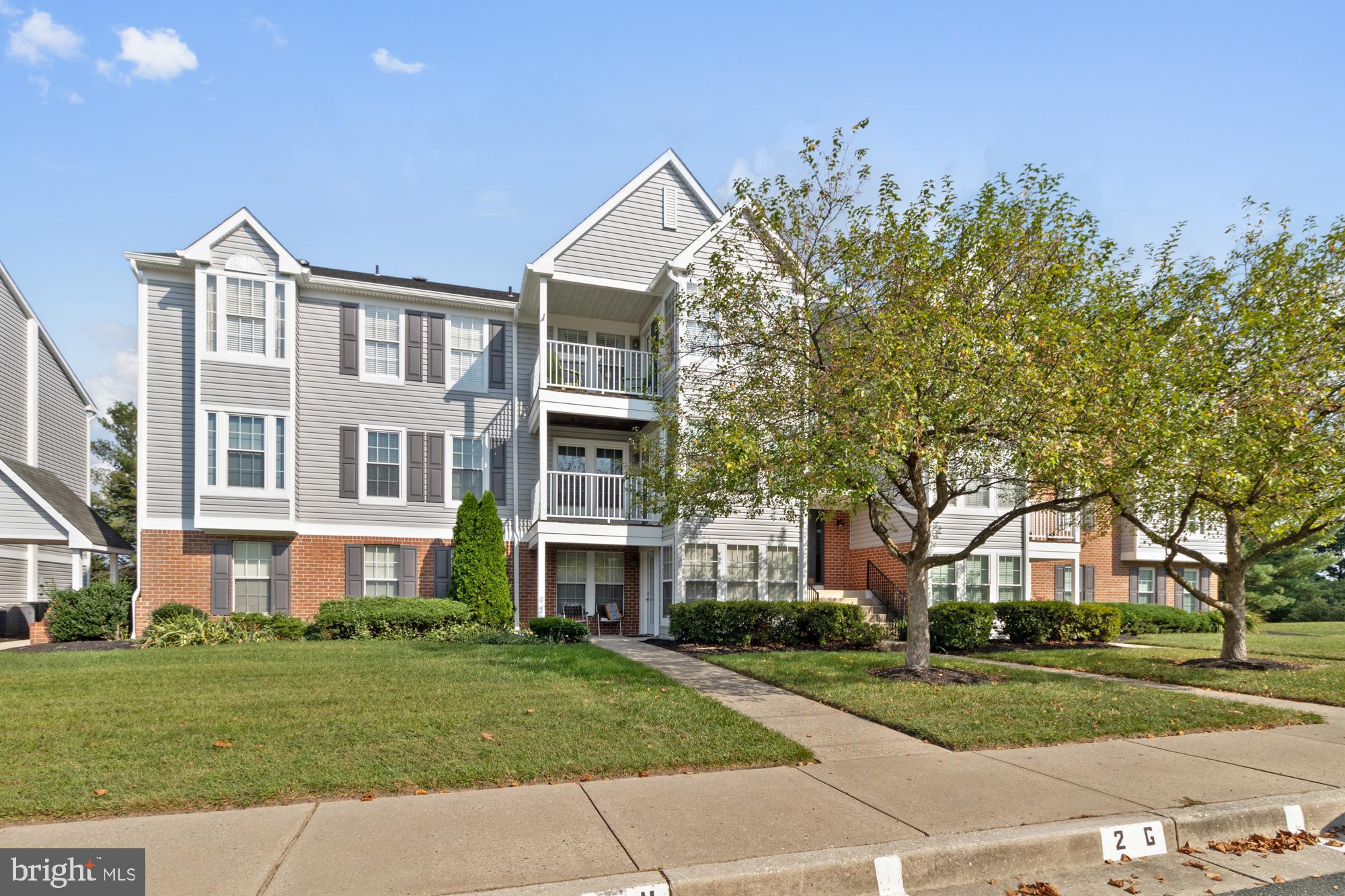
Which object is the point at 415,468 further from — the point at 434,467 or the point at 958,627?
the point at 958,627

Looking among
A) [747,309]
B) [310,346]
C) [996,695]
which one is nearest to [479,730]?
[996,695]

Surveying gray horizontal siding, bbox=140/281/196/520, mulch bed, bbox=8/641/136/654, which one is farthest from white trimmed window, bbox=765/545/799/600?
mulch bed, bbox=8/641/136/654

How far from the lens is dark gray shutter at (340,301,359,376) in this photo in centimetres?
1859

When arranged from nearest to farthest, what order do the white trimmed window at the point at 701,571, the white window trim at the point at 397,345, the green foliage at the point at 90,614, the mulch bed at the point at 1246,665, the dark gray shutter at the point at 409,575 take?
the mulch bed at the point at 1246,665 → the green foliage at the point at 90,614 → the white trimmed window at the point at 701,571 → the dark gray shutter at the point at 409,575 → the white window trim at the point at 397,345

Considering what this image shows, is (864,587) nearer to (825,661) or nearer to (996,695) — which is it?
(825,661)

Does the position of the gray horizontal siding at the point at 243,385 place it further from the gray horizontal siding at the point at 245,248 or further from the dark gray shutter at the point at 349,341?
the gray horizontal siding at the point at 245,248

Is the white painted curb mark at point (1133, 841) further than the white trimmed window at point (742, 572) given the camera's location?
No

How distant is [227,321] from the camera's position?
56.8 feet

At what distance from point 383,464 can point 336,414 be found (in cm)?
149

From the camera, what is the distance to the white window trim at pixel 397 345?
18.7m

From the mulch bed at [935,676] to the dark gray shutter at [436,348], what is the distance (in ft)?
40.1

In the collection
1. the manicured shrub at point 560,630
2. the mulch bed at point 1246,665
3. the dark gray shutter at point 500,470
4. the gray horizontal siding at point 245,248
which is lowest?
the mulch bed at point 1246,665

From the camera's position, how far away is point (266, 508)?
56.2 ft

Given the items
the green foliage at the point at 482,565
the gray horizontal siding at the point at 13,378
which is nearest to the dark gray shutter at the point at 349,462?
the green foliage at the point at 482,565
